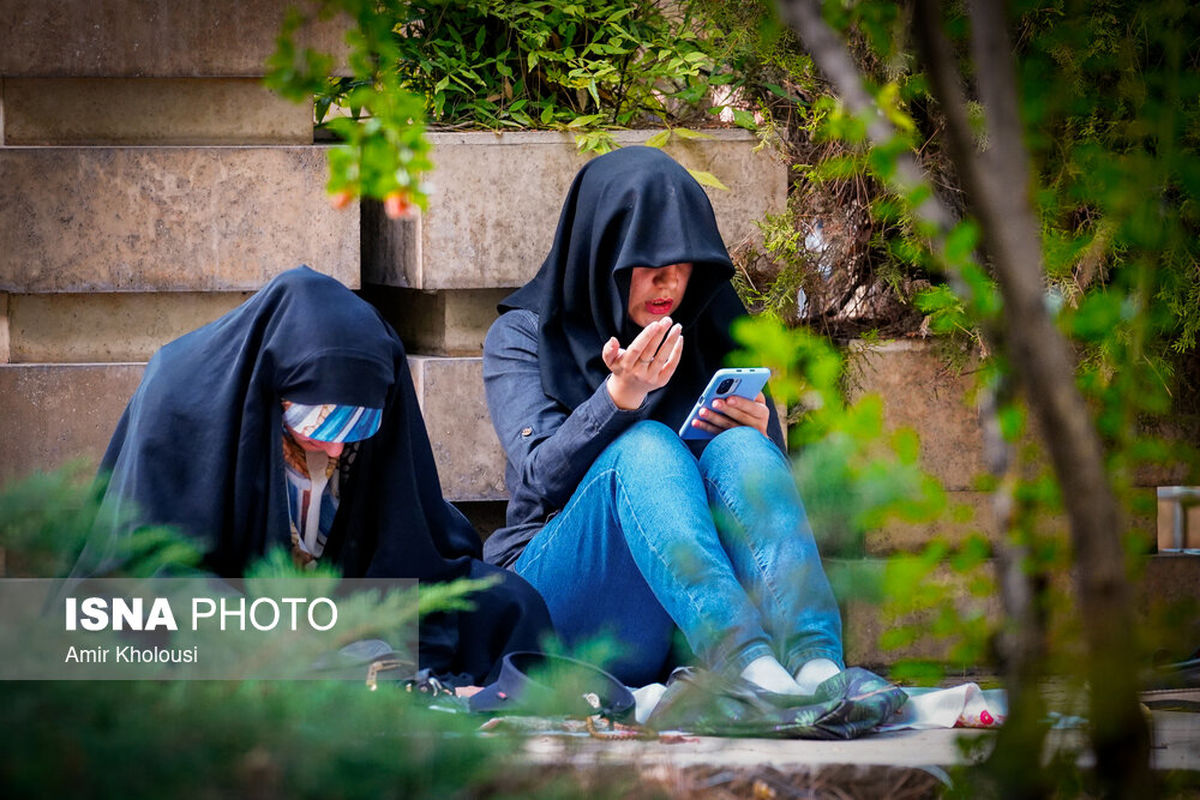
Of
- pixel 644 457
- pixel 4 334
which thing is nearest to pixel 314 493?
pixel 644 457

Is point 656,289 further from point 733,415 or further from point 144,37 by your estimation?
point 144,37

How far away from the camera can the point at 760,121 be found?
3869 mm

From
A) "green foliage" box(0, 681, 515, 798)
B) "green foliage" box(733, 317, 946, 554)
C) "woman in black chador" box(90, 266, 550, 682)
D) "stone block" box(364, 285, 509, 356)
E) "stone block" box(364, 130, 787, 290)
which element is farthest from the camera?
"stone block" box(364, 285, 509, 356)

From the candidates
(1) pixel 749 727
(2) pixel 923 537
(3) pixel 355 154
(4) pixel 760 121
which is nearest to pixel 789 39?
(4) pixel 760 121

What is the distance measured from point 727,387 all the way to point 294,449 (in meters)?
0.98

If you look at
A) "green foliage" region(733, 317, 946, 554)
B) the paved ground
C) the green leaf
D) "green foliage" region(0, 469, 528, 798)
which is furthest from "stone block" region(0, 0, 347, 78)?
"green foliage" region(0, 469, 528, 798)

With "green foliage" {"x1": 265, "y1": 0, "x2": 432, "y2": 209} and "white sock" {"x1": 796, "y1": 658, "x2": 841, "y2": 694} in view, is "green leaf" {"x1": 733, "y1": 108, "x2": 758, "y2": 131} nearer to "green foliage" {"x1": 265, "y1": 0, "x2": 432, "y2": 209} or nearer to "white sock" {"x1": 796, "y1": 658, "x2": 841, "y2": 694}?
"white sock" {"x1": 796, "y1": 658, "x2": 841, "y2": 694}

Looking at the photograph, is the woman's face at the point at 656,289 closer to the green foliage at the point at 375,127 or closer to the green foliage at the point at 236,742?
the green foliage at the point at 375,127

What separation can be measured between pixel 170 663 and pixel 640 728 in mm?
998

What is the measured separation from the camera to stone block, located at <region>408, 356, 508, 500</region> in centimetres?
362

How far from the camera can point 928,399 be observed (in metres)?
3.78

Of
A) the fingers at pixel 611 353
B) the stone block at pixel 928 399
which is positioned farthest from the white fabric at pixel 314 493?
the stone block at pixel 928 399

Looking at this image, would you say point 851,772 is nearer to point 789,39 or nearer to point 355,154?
point 355,154

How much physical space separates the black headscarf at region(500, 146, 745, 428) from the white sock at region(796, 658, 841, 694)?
86 centimetres
